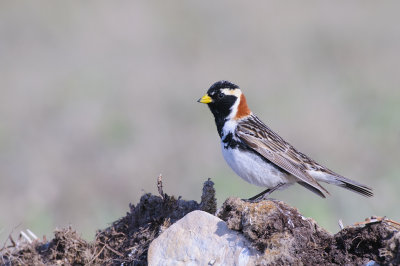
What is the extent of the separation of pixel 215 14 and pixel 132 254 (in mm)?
15672

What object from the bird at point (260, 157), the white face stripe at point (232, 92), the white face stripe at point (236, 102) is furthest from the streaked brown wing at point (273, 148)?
the white face stripe at point (232, 92)

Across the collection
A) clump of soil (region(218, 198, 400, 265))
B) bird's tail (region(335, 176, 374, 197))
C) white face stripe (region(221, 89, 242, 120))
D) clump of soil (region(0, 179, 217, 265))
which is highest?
white face stripe (region(221, 89, 242, 120))

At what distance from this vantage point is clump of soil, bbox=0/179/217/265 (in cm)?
676

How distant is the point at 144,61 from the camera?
18.9 m

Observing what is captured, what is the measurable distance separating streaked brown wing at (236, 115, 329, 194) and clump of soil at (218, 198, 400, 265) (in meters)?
1.79

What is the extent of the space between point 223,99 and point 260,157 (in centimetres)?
97

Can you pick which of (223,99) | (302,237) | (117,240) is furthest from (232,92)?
(302,237)

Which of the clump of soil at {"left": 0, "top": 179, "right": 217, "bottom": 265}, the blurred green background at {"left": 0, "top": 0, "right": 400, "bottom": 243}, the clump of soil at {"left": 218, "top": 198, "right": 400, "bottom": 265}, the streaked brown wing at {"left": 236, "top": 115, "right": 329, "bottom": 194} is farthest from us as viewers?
the blurred green background at {"left": 0, "top": 0, "right": 400, "bottom": 243}

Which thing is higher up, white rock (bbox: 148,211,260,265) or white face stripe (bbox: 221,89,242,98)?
white face stripe (bbox: 221,89,242,98)

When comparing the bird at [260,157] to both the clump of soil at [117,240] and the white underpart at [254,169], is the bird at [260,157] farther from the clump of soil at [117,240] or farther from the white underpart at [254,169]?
the clump of soil at [117,240]

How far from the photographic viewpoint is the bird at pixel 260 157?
26.4 feet

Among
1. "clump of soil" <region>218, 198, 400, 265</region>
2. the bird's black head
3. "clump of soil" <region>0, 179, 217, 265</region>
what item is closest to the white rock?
"clump of soil" <region>218, 198, 400, 265</region>

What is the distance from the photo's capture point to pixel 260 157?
8.17m

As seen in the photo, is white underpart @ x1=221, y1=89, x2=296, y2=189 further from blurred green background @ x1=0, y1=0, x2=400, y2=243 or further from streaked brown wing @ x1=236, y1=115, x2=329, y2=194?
blurred green background @ x1=0, y1=0, x2=400, y2=243
